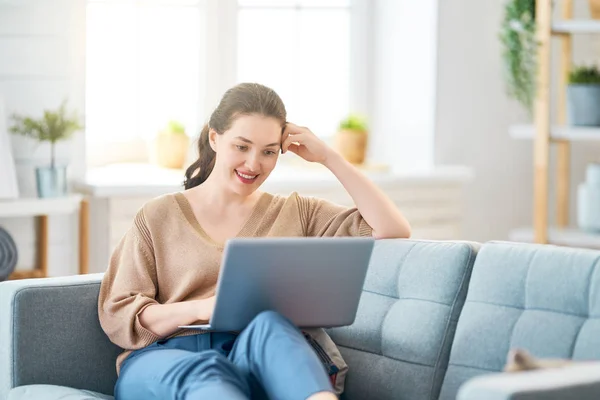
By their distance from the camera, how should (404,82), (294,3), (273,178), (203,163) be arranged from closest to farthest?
(203,163)
(273,178)
(294,3)
(404,82)

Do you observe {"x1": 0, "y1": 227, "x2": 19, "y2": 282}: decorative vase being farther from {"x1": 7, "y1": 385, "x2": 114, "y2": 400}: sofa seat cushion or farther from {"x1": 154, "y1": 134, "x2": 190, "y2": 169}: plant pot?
{"x1": 7, "y1": 385, "x2": 114, "y2": 400}: sofa seat cushion

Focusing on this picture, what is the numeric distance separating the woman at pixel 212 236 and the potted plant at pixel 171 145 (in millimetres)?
1404

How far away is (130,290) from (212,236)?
0.25 metres

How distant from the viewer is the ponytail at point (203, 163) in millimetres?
2611

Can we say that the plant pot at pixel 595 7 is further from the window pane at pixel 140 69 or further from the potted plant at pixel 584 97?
the window pane at pixel 140 69

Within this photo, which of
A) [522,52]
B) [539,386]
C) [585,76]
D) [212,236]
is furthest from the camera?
[522,52]

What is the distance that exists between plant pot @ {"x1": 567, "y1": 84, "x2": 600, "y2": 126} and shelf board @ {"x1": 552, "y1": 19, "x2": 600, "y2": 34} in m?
0.22

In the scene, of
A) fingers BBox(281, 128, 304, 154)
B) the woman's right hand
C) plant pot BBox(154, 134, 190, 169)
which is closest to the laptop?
the woman's right hand

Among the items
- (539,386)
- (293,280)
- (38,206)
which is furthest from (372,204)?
(38,206)

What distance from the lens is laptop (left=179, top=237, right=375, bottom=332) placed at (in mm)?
2068

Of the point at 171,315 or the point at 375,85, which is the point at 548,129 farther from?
the point at 171,315

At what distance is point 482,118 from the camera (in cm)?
445

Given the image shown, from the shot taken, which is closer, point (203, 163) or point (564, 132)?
point (203, 163)

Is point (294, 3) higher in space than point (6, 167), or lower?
higher
